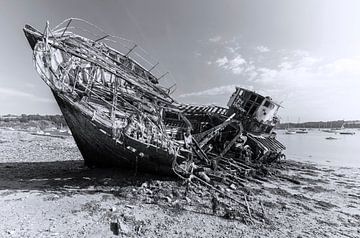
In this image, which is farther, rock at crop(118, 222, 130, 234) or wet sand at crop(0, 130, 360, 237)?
wet sand at crop(0, 130, 360, 237)

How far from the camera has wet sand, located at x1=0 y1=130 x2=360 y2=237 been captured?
277 inches

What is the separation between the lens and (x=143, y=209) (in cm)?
852

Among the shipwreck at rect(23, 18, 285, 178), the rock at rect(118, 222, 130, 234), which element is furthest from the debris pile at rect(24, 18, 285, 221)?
the rock at rect(118, 222, 130, 234)

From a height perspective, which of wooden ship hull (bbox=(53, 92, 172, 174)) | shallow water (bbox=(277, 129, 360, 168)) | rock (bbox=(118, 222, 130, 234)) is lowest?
shallow water (bbox=(277, 129, 360, 168))

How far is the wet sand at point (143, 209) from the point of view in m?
7.03

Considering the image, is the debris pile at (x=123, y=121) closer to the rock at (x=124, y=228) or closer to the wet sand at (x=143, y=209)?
the wet sand at (x=143, y=209)

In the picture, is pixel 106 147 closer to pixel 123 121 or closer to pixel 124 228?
pixel 123 121

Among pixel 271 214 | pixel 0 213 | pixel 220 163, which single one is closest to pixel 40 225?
pixel 0 213

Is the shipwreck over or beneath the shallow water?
over

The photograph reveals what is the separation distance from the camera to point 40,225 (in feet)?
22.0

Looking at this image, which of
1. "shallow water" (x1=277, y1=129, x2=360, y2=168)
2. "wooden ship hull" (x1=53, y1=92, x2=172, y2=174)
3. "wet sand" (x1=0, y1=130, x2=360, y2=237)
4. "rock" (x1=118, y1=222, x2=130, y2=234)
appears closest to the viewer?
"rock" (x1=118, y1=222, x2=130, y2=234)

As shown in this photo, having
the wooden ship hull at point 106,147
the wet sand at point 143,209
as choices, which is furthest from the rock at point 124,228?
the wooden ship hull at point 106,147

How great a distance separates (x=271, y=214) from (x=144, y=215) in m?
4.93

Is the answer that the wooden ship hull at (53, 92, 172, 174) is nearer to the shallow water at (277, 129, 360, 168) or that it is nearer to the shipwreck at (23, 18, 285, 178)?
the shipwreck at (23, 18, 285, 178)
